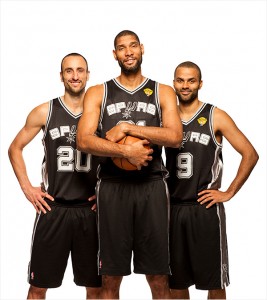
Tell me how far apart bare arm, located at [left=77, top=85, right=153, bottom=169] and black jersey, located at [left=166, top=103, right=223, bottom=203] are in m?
0.53

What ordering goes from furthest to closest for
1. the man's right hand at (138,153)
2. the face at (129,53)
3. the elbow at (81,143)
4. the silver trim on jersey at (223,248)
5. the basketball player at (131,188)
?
the silver trim on jersey at (223,248) < the face at (129,53) < the basketball player at (131,188) < the elbow at (81,143) < the man's right hand at (138,153)

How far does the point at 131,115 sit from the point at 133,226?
95 centimetres

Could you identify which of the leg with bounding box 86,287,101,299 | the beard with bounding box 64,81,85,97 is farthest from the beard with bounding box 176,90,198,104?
the leg with bounding box 86,287,101,299

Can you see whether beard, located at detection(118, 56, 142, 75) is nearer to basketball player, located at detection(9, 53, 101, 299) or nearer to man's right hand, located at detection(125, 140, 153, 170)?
basketball player, located at detection(9, 53, 101, 299)

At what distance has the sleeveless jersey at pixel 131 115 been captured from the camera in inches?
210

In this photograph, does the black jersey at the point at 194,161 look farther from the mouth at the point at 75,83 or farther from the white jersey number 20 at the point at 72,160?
the mouth at the point at 75,83

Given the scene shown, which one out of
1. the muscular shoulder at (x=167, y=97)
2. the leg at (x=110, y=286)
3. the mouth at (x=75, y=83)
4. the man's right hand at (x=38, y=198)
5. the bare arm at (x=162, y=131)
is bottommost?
the leg at (x=110, y=286)

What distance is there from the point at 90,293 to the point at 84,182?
1098mm

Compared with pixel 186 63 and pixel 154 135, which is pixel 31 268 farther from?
pixel 186 63

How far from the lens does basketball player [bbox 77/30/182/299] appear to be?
5262 millimetres

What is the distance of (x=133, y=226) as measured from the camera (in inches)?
209

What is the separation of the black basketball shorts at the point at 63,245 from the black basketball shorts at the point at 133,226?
44 cm

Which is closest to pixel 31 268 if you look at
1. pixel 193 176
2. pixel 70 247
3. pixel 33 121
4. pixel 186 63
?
pixel 70 247

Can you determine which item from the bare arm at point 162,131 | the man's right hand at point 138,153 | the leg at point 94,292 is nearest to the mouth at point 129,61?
the bare arm at point 162,131
